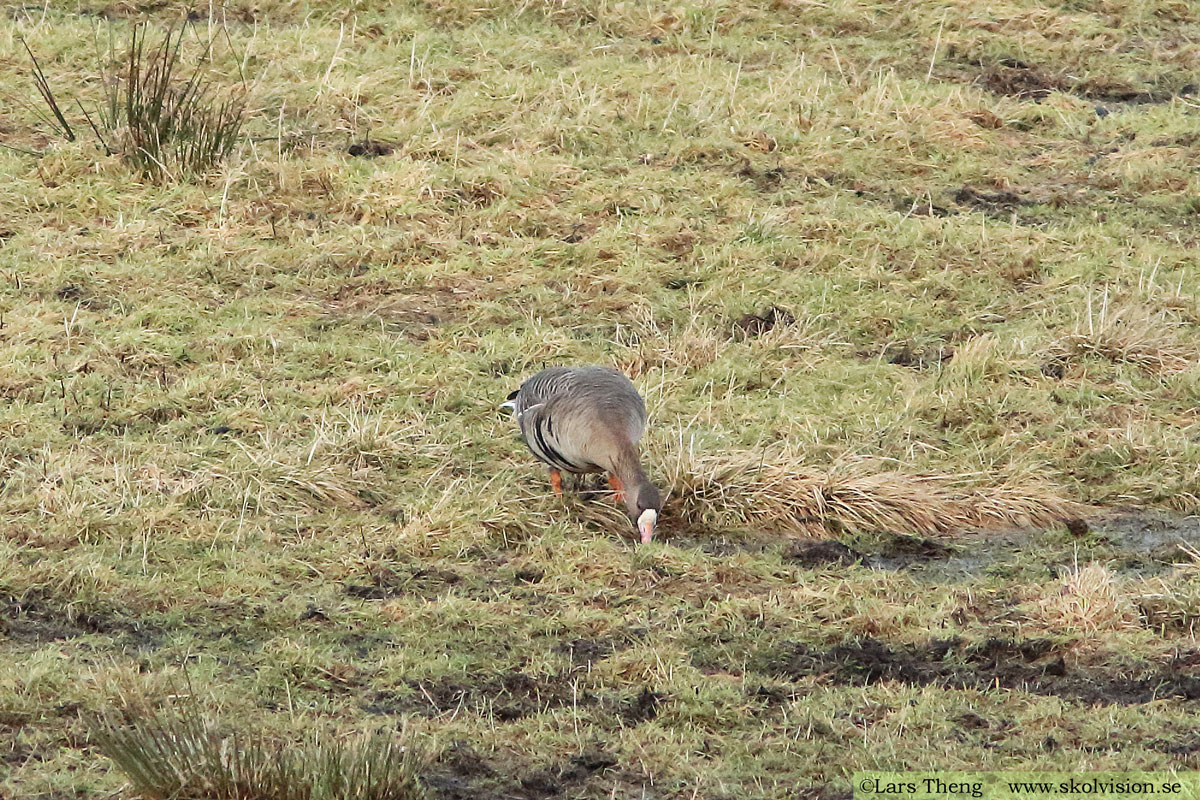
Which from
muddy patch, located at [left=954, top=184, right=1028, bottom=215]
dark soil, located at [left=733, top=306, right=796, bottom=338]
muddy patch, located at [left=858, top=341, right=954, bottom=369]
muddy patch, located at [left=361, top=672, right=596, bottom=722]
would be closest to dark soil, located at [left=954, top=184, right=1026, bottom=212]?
muddy patch, located at [left=954, top=184, right=1028, bottom=215]

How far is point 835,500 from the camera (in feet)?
23.0

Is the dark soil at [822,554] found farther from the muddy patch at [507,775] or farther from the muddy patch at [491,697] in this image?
the muddy patch at [507,775]

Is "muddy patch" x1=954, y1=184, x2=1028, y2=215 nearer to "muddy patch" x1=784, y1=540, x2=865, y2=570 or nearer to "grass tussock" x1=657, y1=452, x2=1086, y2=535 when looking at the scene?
"grass tussock" x1=657, y1=452, x2=1086, y2=535

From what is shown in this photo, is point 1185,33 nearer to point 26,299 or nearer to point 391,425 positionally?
point 391,425

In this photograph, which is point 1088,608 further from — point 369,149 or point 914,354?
point 369,149

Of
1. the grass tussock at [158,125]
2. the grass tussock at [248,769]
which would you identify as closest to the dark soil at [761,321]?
the grass tussock at [158,125]

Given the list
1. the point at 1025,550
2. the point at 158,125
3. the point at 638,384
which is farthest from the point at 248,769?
the point at 158,125

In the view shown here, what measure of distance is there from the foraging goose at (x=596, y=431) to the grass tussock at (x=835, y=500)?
31cm

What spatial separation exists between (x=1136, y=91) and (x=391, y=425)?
22.0 ft

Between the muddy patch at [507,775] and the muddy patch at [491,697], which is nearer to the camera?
the muddy patch at [507,775]

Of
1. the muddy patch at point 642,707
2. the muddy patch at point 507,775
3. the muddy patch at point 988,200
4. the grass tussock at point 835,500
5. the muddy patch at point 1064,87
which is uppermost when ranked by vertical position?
the muddy patch at point 1064,87

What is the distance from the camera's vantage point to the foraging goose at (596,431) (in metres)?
6.66

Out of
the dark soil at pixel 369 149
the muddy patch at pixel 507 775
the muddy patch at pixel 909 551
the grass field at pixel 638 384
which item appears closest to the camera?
the muddy patch at pixel 507 775

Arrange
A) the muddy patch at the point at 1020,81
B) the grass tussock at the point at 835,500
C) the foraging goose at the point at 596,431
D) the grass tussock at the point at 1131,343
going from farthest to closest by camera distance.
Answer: the muddy patch at the point at 1020,81 → the grass tussock at the point at 1131,343 → the grass tussock at the point at 835,500 → the foraging goose at the point at 596,431
